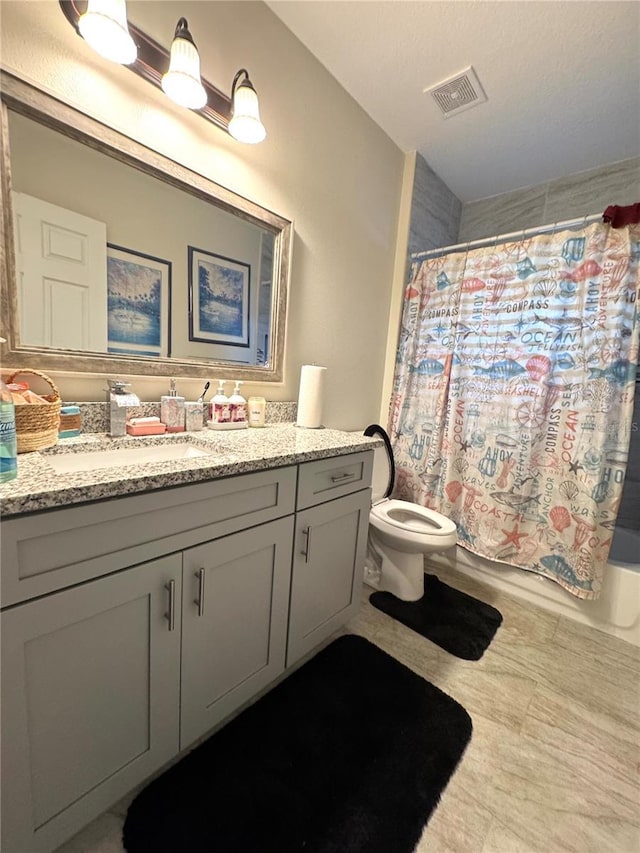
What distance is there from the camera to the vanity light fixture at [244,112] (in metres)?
1.20

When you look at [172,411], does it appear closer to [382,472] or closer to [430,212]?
[382,472]

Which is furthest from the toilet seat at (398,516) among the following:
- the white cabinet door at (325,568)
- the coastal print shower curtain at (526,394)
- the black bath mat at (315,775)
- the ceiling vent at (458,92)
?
the ceiling vent at (458,92)

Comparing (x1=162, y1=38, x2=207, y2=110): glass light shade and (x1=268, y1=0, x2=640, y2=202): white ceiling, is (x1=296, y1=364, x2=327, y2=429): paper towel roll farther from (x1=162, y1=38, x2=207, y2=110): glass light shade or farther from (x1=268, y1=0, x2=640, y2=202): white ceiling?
(x1=268, y1=0, x2=640, y2=202): white ceiling

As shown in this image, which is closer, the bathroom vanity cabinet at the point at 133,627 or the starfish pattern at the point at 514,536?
the bathroom vanity cabinet at the point at 133,627

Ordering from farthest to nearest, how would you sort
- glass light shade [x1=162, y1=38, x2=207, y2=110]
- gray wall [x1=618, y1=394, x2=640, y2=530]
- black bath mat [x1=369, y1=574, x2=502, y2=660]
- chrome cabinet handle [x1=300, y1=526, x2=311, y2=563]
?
gray wall [x1=618, y1=394, x2=640, y2=530], black bath mat [x1=369, y1=574, x2=502, y2=660], chrome cabinet handle [x1=300, y1=526, x2=311, y2=563], glass light shade [x1=162, y1=38, x2=207, y2=110]

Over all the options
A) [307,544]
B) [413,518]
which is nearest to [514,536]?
[413,518]

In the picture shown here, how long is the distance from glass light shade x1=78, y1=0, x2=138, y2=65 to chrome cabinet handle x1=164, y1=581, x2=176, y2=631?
142cm

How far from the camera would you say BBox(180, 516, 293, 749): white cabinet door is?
889 millimetres

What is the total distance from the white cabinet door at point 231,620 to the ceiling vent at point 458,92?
2.05 m

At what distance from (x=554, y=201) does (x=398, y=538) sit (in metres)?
2.33

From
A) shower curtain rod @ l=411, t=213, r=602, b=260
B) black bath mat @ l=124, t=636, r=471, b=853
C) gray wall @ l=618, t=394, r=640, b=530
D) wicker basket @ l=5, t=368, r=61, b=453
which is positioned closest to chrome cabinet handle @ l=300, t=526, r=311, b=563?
black bath mat @ l=124, t=636, r=471, b=853

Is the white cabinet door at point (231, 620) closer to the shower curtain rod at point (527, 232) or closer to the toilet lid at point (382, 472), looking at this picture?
the toilet lid at point (382, 472)

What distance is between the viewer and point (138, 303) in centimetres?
117

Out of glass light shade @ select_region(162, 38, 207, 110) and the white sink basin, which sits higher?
glass light shade @ select_region(162, 38, 207, 110)
